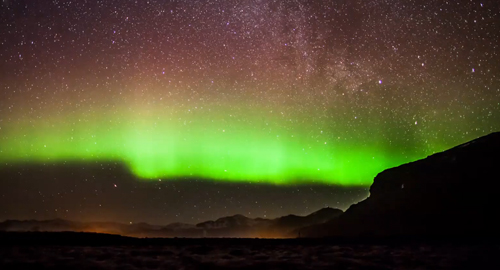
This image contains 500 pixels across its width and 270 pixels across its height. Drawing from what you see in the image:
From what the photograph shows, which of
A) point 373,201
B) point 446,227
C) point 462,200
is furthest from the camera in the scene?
point 373,201

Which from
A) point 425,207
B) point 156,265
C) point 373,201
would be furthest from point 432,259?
point 373,201

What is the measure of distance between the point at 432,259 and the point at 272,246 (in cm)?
395

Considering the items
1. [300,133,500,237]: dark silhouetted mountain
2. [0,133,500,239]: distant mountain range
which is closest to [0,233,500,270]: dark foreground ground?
[0,133,500,239]: distant mountain range

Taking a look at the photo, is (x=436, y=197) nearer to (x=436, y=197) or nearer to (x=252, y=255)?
(x=436, y=197)

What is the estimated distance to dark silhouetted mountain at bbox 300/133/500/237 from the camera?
7275 cm

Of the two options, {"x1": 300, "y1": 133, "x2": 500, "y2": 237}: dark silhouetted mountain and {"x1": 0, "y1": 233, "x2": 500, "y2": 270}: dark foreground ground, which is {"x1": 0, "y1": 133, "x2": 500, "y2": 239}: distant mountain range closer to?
{"x1": 300, "y1": 133, "x2": 500, "y2": 237}: dark silhouetted mountain

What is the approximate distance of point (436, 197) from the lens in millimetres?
93562

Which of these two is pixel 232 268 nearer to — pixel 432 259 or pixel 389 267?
pixel 389 267

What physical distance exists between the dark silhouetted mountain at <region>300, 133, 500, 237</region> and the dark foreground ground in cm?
5446

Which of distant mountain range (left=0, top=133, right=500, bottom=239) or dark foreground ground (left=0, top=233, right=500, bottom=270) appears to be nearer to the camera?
dark foreground ground (left=0, top=233, right=500, bottom=270)

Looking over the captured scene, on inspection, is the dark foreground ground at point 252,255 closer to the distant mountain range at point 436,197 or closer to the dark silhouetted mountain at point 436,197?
the distant mountain range at point 436,197

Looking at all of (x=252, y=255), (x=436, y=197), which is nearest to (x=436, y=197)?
(x=436, y=197)

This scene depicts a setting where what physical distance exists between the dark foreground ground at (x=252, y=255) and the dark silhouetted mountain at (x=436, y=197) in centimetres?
5446

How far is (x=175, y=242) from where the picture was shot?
11.1 m
